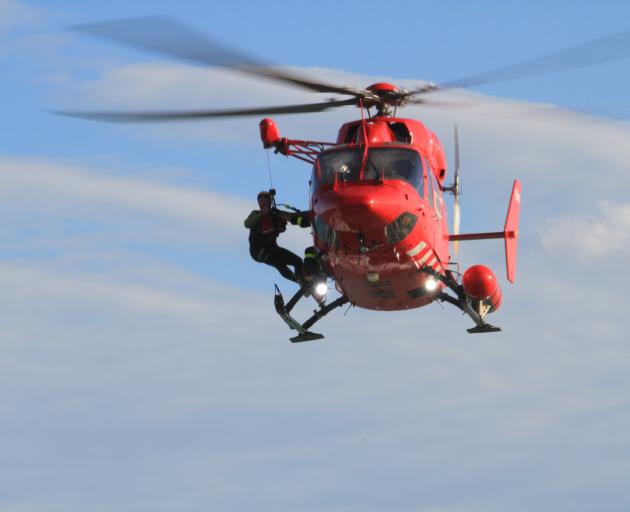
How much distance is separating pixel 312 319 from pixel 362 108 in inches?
202

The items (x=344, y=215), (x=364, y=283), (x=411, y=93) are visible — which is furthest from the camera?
(x=411, y=93)

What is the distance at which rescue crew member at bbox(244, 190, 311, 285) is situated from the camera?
3022cm

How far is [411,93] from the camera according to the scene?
30.5 metres

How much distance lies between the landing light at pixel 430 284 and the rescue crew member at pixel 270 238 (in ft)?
9.91

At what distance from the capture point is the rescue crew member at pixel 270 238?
30.2 meters

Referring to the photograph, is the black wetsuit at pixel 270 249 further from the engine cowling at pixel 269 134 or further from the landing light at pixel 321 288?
the engine cowling at pixel 269 134

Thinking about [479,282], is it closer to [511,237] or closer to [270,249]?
[511,237]

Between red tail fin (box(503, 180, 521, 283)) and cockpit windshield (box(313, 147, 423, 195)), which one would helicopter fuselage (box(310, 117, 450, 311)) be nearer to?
cockpit windshield (box(313, 147, 423, 195))

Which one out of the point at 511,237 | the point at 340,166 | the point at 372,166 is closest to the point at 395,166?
the point at 372,166

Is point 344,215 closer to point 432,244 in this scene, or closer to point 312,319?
point 432,244

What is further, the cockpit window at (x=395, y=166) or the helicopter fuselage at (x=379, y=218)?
the cockpit window at (x=395, y=166)

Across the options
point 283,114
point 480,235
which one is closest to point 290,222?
point 283,114

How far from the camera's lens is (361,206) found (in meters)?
26.4

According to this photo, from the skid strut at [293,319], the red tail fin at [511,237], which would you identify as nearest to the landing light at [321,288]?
the skid strut at [293,319]
